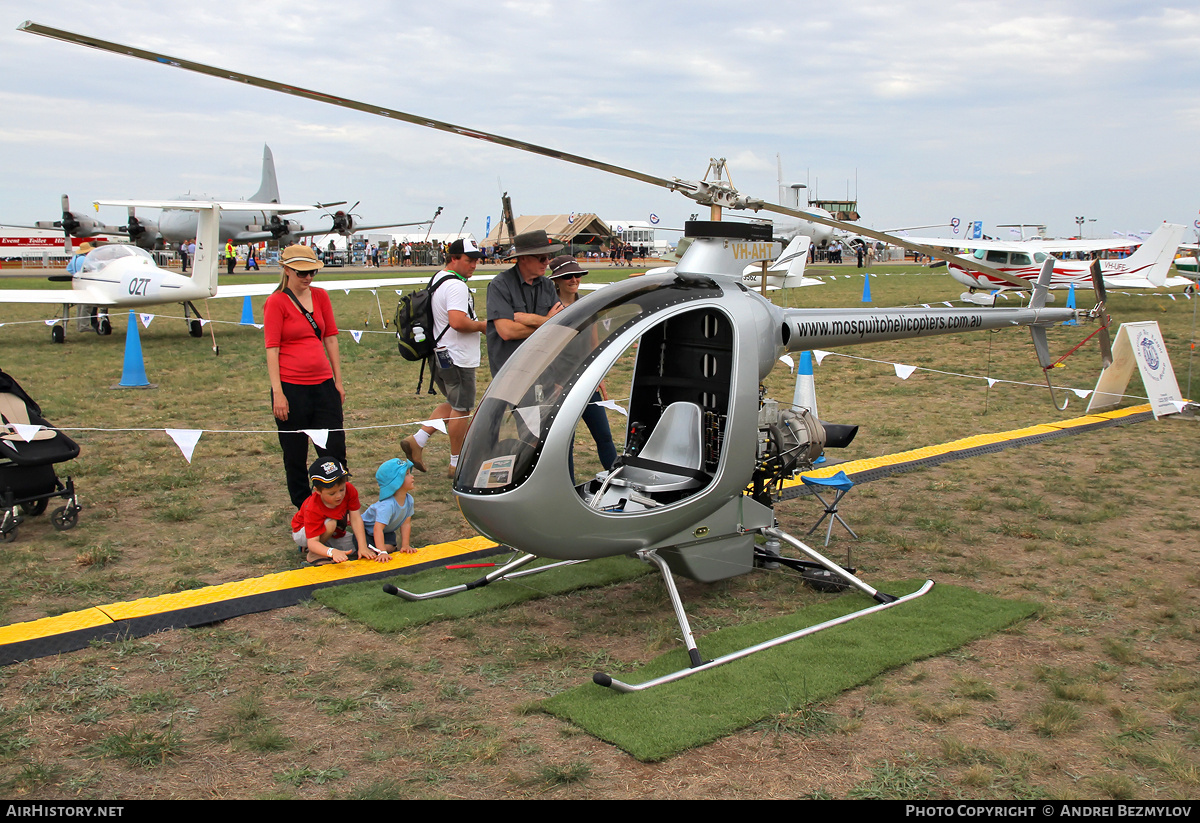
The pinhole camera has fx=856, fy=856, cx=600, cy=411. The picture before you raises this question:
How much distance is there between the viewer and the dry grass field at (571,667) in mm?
3221

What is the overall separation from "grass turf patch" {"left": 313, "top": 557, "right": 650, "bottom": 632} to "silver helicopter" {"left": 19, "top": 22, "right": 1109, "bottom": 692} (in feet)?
0.33

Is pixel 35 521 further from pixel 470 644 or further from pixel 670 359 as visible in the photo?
pixel 670 359

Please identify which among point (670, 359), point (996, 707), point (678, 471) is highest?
point (670, 359)

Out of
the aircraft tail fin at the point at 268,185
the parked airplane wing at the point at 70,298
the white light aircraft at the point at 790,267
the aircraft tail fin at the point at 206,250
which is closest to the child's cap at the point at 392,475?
the aircraft tail fin at the point at 206,250

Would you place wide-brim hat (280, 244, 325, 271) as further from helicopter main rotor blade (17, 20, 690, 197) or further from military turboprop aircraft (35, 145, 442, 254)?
military turboprop aircraft (35, 145, 442, 254)

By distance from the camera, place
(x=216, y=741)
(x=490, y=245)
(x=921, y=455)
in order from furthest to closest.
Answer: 1. (x=490, y=245)
2. (x=921, y=455)
3. (x=216, y=741)

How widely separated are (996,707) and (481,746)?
7.34 feet

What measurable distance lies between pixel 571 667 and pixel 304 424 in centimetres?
271

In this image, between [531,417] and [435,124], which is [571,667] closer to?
[531,417]

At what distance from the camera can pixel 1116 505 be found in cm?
677

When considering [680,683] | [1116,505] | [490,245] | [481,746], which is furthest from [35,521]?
[490,245]

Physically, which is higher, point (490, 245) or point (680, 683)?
point (490, 245)

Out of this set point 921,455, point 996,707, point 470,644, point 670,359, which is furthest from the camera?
point 921,455

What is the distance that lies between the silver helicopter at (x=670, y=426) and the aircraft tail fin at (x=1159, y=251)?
2266 centimetres
